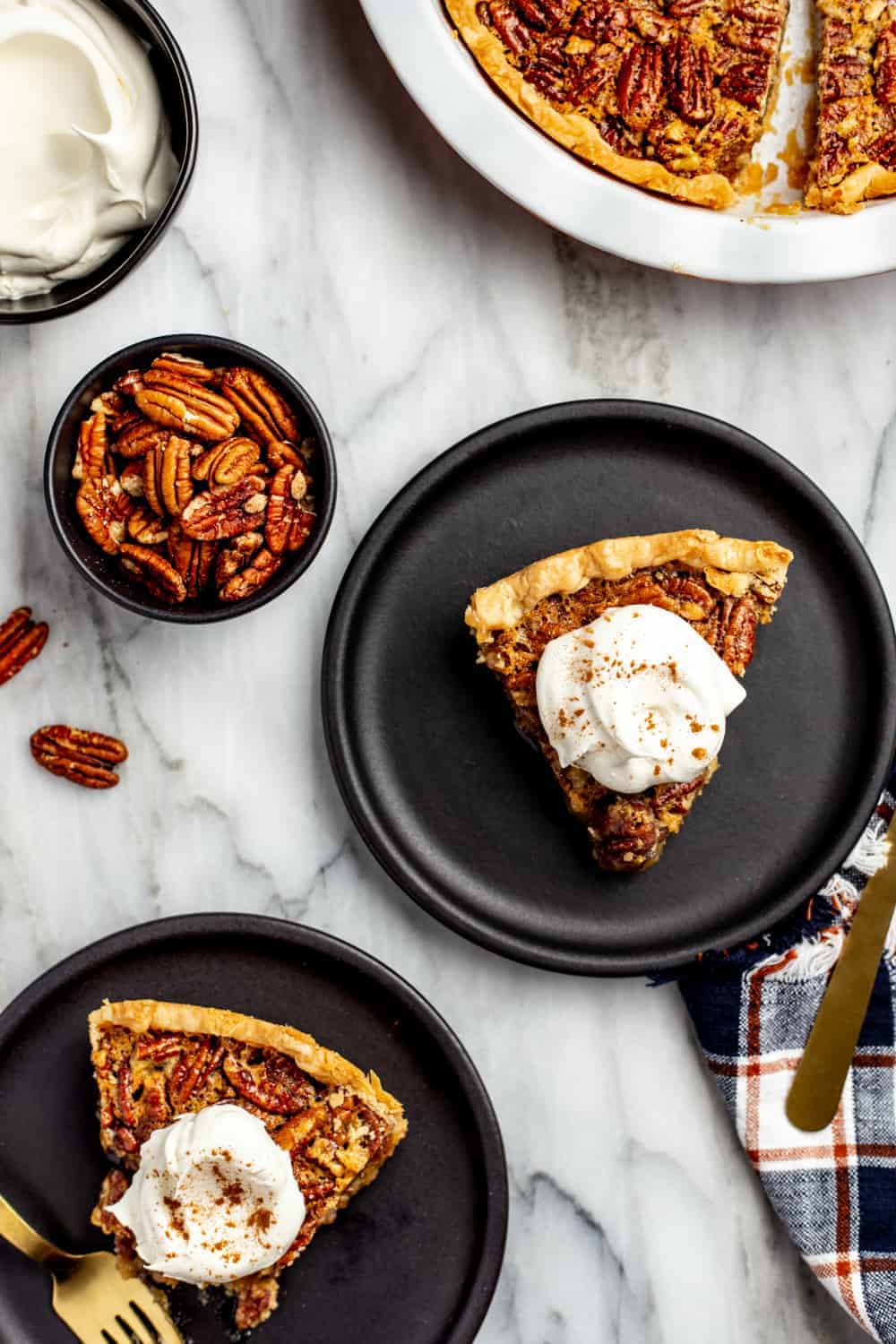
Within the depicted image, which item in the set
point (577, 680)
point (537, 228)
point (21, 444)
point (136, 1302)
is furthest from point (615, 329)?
point (136, 1302)

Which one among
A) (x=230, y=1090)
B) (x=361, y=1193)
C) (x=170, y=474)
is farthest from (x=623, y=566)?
(x=361, y=1193)

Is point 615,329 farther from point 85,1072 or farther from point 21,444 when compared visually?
point 85,1072

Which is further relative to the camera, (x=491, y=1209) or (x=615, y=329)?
(x=615, y=329)

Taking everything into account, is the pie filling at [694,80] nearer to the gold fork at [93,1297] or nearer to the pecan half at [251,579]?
the pecan half at [251,579]

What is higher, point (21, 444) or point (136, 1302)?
point (21, 444)

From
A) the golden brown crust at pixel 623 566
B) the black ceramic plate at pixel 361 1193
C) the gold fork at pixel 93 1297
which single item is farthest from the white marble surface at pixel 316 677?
the gold fork at pixel 93 1297

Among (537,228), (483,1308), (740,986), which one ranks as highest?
(537,228)
